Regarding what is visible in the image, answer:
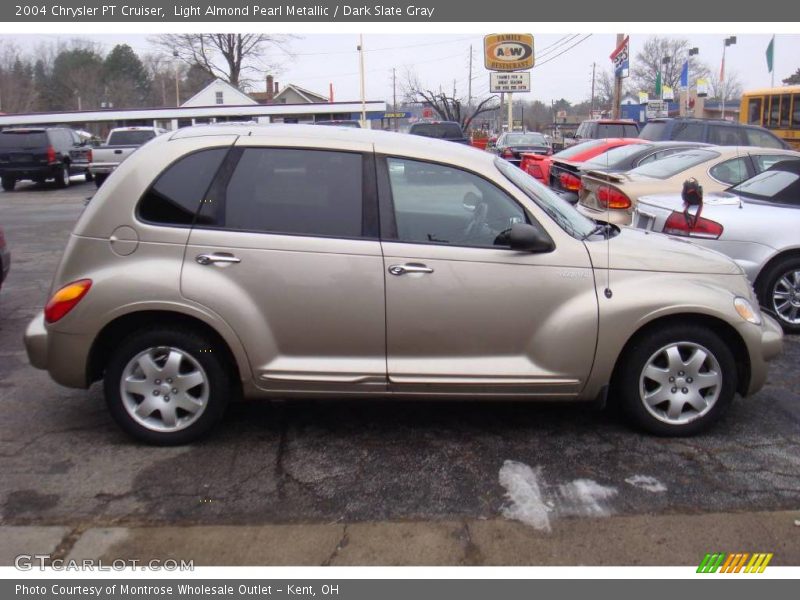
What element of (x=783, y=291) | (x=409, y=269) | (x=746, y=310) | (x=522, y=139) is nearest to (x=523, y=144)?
(x=522, y=139)

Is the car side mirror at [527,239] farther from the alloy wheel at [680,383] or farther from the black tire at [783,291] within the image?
the black tire at [783,291]

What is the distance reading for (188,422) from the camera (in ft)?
13.9

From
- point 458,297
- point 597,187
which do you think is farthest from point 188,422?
point 597,187

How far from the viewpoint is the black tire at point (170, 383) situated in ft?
13.6

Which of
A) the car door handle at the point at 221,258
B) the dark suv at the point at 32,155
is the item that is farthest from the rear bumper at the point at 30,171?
the car door handle at the point at 221,258

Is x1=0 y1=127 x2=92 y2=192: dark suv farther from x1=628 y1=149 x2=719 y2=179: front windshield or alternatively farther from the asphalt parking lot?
the asphalt parking lot

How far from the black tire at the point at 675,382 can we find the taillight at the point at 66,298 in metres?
3.07

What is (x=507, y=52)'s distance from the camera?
33.4 m

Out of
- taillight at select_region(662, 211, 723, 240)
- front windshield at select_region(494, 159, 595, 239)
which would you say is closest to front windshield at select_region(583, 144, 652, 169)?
taillight at select_region(662, 211, 723, 240)

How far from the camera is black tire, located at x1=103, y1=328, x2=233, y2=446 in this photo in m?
4.14

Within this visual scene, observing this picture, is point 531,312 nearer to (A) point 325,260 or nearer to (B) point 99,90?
(A) point 325,260

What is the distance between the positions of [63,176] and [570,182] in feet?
60.5

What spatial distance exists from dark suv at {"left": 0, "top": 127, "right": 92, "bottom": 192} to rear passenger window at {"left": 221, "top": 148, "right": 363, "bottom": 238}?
1964 centimetres

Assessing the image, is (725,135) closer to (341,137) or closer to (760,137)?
(760,137)
